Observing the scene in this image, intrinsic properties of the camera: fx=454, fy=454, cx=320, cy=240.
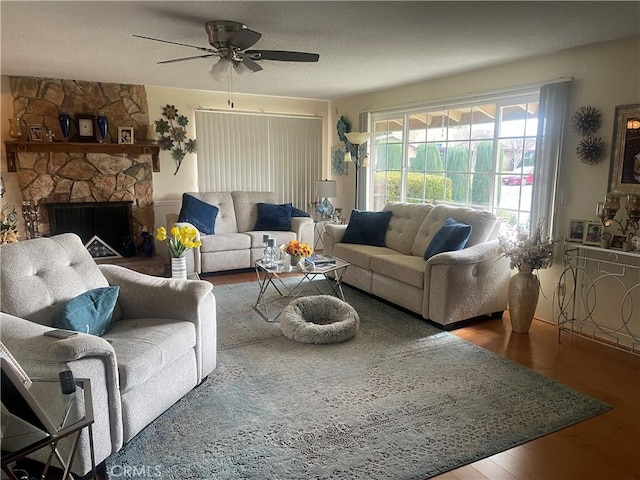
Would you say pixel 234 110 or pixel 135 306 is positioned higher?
pixel 234 110

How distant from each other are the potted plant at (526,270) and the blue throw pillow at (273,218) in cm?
311

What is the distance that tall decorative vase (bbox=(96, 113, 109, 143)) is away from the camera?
5.63 metres

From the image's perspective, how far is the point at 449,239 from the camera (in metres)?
4.01

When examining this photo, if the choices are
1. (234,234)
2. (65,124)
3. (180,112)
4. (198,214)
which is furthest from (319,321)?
(65,124)

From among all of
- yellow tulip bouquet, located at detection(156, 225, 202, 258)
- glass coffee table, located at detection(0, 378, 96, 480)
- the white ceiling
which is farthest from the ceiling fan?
glass coffee table, located at detection(0, 378, 96, 480)

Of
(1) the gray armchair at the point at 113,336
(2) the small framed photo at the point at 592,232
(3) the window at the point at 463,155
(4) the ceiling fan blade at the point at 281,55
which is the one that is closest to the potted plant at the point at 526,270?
(2) the small framed photo at the point at 592,232

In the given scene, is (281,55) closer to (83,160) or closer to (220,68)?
(220,68)

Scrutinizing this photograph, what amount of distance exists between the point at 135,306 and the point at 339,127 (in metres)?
4.90

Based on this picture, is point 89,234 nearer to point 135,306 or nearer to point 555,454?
point 135,306

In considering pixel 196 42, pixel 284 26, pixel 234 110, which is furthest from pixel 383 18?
pixel 234 110

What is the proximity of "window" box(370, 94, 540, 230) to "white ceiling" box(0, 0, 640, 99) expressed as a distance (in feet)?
1.79

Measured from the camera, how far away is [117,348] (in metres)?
2.27

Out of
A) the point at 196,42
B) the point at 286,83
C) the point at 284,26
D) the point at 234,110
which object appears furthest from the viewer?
the point at 234,110

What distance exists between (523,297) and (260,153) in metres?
4.42
